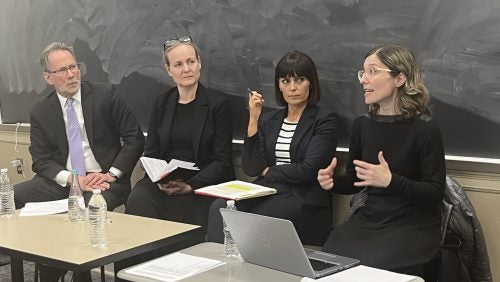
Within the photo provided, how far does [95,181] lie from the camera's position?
3.88 metres

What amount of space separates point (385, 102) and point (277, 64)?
79 cm

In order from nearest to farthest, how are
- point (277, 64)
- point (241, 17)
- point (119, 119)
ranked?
point (277, 64)
point (241, 17)
point (119, 119)

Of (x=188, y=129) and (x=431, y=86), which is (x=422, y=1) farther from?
(x=188, y=129)

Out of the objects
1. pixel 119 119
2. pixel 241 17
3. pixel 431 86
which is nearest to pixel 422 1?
pixel 431 86

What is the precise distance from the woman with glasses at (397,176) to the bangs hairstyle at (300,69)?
50 cm

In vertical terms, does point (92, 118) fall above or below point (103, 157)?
above

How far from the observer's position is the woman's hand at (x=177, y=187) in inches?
149

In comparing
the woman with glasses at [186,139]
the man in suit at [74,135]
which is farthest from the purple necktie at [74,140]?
the woman with glasses at [186,139]

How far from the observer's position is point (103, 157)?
414cm

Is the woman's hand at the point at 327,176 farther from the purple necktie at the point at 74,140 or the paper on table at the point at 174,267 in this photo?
the purple necktie at the point at 74,140

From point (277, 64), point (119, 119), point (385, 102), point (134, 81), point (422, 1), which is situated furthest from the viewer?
point (134, 81)

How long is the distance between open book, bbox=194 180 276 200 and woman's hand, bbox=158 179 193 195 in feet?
1.69

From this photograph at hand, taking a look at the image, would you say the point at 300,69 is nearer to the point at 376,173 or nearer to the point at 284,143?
the point at 284,143

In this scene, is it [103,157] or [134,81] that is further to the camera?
[134,81]
